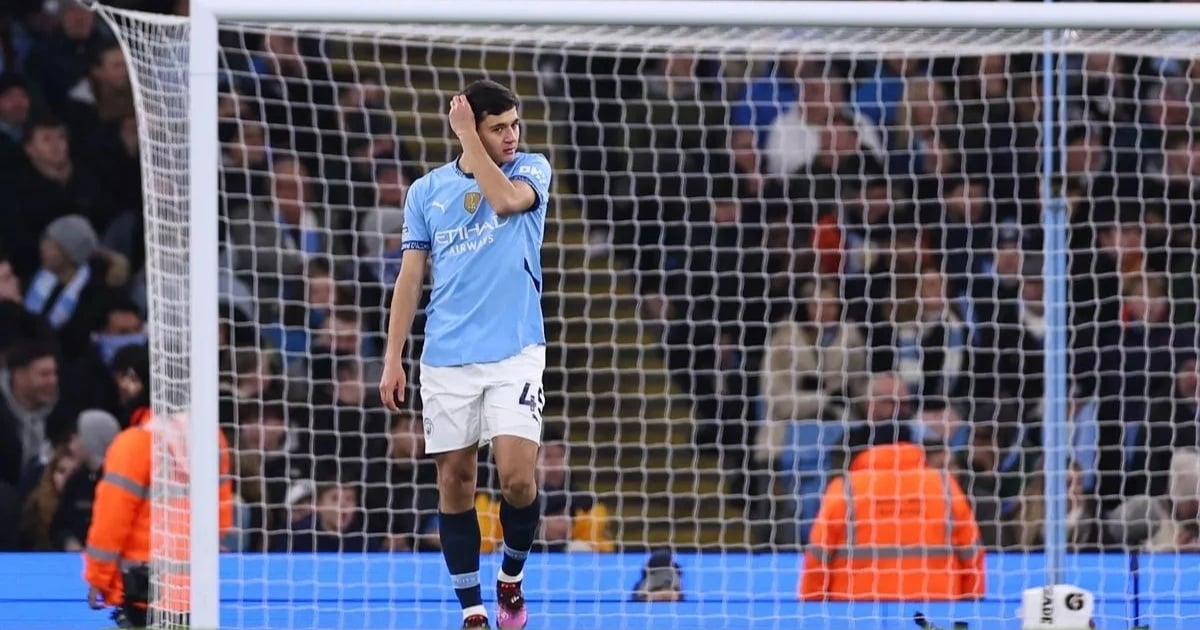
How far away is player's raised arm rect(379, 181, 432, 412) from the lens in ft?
19.2

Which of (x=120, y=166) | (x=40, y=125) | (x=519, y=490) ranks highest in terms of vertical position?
(x=40, y=125)

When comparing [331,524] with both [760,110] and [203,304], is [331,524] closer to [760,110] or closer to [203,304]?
[203,304]

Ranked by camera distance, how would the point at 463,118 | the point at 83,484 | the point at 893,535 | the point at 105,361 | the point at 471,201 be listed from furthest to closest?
the point at 105,361, the point at 83,484, the point at 893,535, the point at 471,201, the point at 463,118

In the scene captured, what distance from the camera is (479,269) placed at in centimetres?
582

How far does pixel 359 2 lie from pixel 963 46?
264 cm

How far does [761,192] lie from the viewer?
31.1 feet

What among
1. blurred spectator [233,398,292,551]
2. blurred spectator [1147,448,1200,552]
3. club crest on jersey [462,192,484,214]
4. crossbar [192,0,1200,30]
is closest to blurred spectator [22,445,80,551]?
blurred spectator [233,398,292,551]

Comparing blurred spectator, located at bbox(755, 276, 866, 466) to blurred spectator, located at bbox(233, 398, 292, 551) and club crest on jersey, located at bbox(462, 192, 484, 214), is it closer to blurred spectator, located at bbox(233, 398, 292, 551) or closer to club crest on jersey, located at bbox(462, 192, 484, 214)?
blurred spectator, located at bbox(233, 398, 292, 551)

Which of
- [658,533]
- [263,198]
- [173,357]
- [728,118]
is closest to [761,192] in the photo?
[728,118]

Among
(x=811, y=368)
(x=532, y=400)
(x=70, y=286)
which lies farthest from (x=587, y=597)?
(x=70, y=286)

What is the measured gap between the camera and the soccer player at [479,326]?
5781 mm

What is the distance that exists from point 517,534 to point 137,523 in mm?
2340

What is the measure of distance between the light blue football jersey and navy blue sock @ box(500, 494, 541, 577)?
470 millimetres

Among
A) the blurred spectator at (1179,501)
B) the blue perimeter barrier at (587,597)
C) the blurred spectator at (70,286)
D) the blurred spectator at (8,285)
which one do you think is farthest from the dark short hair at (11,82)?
the blurred spectator at (1179,501)
